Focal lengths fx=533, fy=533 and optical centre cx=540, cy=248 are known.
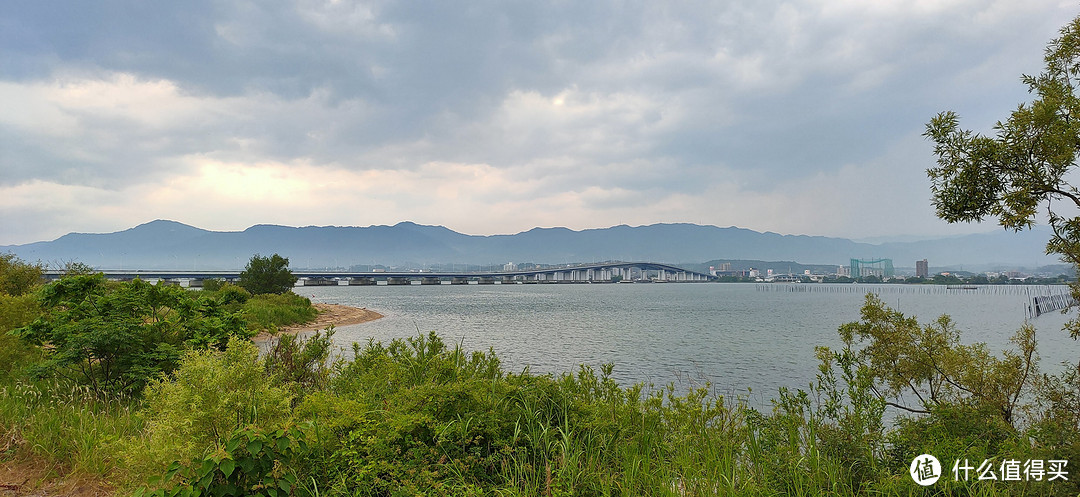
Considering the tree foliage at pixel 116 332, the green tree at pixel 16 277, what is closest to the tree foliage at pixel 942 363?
the tree foliage at pixel 116 332

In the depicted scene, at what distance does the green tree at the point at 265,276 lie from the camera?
58.2 metres

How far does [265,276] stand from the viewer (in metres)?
59.1

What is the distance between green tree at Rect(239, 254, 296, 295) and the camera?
5819 cm

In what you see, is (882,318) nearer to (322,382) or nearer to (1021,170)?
(1021,170)

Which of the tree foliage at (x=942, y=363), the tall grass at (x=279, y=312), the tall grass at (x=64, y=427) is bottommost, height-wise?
the tall grass at (x=279, y=312)

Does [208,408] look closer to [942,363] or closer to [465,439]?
[465,439]

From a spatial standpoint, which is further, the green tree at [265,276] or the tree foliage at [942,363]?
the green tree at [265,276]

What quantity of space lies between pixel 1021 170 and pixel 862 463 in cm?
392

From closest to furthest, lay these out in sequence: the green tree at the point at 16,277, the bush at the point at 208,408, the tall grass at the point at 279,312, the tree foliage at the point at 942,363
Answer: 1. the bush at the point at 208,408
2. the tree foliage at the point at 942,363
3. the green tree at the point at 16,277
4. the tall grass at the point at 279,312

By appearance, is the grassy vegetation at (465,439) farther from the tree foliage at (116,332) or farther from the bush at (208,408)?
the tree foliage at (116,332)

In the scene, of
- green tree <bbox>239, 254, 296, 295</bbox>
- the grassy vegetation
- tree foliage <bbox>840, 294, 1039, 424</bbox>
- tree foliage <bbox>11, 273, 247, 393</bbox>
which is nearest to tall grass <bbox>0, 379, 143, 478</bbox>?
the grassy vegetation

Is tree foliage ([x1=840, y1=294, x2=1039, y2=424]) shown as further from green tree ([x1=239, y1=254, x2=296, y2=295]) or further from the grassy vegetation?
green tree ([x1=239, y1=254, x2=296, y2=295])

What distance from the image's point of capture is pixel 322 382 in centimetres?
798

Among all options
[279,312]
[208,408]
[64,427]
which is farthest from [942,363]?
[279,312]
